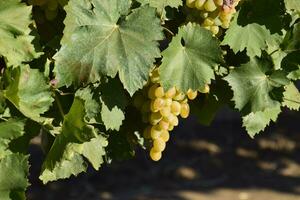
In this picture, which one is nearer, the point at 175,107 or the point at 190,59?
the point at 190,59

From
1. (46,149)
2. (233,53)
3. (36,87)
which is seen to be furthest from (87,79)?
(233,53)

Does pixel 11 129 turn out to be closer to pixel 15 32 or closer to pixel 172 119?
pixel 15 32

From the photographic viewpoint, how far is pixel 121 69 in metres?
1.27

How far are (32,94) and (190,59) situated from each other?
292 mm

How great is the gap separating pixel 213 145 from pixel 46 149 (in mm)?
4000

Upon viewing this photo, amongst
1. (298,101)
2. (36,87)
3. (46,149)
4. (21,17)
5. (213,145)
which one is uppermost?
(21,17)

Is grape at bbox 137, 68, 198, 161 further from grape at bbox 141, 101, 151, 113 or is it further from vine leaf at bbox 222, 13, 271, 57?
vine leaf at bbox 222, 13, 271, 57

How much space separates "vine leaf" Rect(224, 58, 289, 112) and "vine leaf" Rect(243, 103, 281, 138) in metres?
0.07

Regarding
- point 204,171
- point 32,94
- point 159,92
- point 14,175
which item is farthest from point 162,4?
point 204,171

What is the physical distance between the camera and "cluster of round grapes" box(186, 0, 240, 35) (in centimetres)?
139

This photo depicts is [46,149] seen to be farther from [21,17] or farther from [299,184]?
[299,184]

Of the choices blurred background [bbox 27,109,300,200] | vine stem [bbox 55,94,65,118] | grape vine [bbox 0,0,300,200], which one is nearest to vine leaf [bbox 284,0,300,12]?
grape vine [bbox 0,0,300,200]

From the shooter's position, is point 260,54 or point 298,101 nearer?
point 260,54

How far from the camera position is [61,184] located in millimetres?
4812
